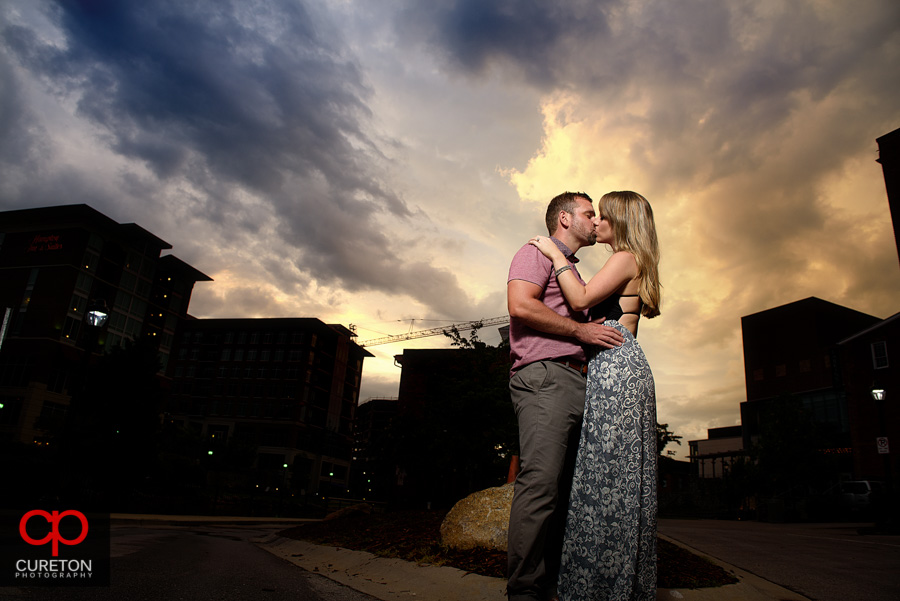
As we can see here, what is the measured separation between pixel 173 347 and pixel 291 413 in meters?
21.1

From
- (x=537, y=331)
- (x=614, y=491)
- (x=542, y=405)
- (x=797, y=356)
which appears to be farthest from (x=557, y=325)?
(x=797, y=356)

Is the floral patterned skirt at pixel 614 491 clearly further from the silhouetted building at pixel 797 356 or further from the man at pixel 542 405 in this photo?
the silhouetted building at pixel 797 356

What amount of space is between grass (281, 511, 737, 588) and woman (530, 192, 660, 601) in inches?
69.5

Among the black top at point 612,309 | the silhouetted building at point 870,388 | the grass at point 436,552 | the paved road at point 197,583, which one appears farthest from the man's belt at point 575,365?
the silhouetted building at point 870,388

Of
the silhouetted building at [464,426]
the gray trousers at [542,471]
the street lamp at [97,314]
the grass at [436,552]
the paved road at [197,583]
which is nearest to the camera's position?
the gray trousers at [542,471]

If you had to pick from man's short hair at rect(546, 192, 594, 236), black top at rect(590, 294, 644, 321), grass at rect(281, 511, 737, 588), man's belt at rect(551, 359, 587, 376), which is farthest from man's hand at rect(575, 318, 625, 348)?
grass at rect(281, 511, 737, 588)

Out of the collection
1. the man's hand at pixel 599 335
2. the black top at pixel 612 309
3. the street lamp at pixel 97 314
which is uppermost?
the street lamp at pixel 97 314

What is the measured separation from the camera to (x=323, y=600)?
3631 millimetres

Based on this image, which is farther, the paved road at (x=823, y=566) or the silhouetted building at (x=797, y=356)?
the silhouetted building at (x=797, y=356)

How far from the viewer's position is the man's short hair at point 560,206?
3.32 meters

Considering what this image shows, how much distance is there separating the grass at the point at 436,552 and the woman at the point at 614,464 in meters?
1.77

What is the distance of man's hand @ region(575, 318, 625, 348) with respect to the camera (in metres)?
2.70

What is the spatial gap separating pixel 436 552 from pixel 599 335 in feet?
11.2

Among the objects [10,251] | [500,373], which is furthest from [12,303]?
[500,373]
